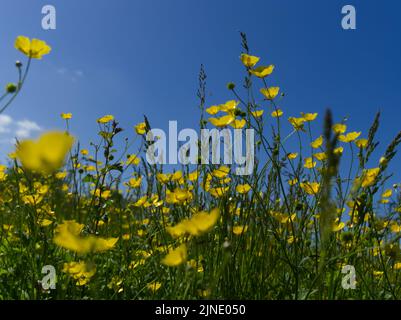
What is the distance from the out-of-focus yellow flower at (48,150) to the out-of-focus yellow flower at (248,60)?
51.8 inches

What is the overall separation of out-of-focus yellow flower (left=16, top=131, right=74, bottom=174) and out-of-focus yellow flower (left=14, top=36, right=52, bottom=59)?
0.92 m

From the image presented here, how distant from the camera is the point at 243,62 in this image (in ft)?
6.30

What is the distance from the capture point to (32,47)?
155cm

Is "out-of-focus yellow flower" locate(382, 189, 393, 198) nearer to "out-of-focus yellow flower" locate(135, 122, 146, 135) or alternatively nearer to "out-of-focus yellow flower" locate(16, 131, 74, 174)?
"out-of-focus yellow flower" locate(135, 122, 146, 135)

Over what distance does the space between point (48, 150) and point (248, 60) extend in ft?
4.46

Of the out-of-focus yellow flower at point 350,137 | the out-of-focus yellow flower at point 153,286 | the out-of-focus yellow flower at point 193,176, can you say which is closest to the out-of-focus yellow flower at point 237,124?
the out-of-focus yellow flower at point 193,176

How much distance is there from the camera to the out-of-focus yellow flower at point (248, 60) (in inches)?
75.2

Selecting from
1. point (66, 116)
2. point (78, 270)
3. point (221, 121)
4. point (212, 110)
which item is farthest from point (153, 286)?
point (66, 116)

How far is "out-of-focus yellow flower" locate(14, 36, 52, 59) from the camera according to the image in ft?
5.04

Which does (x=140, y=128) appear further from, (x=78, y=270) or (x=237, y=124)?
(x=78, y=270)

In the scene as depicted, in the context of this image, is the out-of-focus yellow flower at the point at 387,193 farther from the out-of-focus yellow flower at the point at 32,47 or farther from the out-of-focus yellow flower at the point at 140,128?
the out-of-focus yellow flower at the point at 32,47

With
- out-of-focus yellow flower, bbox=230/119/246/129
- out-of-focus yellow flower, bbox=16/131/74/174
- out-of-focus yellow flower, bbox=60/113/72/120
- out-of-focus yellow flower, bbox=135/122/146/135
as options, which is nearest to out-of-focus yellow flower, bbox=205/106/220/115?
out-of-focus yellow flower, bbox=230/119/246/129
